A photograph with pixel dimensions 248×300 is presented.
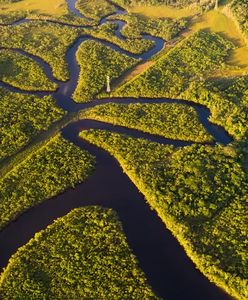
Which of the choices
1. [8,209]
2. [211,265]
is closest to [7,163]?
[8,209]

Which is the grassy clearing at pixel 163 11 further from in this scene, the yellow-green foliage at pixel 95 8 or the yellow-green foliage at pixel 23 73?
the yellow-green foliage at pixel 23 73

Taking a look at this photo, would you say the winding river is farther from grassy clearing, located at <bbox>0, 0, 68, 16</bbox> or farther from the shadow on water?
grassy clearing, located at <bbox>0, 0, 68, 16</bbox>

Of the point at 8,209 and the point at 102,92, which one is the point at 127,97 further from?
the point at 8,209

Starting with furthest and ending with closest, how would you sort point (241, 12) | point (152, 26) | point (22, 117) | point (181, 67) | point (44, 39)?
point (241, 12), point (152, 26), point (44, 39), point (181, 67), point (22, 117)

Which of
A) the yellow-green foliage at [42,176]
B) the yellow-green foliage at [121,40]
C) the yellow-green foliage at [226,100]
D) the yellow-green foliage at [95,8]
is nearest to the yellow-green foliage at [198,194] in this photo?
the yellow-green foliage at [42,176]

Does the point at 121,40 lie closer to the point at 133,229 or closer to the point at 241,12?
the point at 241,12

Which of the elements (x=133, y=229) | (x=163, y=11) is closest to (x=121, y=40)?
(x=163, y=11)

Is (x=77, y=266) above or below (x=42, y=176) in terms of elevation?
below
